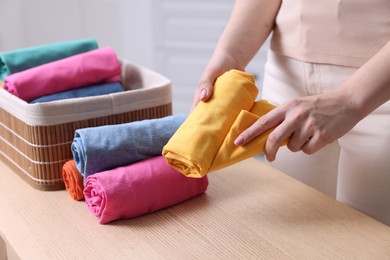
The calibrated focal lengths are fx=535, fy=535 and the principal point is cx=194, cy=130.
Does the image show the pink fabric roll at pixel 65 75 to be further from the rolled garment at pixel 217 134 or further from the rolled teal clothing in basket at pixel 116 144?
the rolled garment at pixel 217 134

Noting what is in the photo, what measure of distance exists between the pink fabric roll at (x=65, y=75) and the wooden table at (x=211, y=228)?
0.69 ft

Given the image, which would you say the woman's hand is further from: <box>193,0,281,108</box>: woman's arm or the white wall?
the white wall

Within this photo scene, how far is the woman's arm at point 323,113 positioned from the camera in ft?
2.66

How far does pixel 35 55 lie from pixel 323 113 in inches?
27.7

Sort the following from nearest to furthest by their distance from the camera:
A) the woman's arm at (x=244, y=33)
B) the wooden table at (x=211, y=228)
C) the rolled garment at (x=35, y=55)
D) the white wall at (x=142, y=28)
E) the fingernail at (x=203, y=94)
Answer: the wooden table at (x=211, y=228) → the fingernail at (x=203, y=94) → the woman's arm at (x=244, y=33) → the rolled garment at (x=35, y=55) → the white wall at (x=142, y=28)

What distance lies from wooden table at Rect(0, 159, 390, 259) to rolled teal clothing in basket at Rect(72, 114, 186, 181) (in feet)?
0.29

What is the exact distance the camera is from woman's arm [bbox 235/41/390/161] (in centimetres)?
81

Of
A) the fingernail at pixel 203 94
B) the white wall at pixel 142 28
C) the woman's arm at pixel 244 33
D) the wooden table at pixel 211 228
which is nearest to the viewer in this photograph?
the wooden table at pixel 211 228

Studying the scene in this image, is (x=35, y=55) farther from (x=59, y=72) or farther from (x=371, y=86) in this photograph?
(x=371, y=86)

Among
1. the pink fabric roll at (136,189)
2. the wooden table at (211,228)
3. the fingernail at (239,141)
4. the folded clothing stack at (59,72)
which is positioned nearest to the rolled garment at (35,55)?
the folded clothing stack at (59,72)

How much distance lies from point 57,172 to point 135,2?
5.12 ft

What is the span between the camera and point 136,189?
0.89 meters

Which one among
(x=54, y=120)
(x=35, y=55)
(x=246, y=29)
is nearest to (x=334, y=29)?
(x=246, y=29)

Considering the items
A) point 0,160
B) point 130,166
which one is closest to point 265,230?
point 130,166
